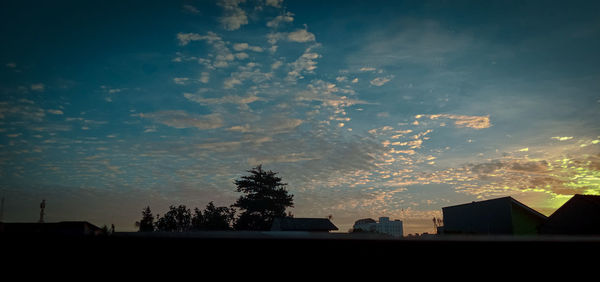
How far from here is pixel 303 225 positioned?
53.4m

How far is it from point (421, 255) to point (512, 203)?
3288 cm

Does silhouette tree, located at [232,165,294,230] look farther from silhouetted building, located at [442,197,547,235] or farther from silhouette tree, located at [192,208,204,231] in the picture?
silhouetted building, located at [442,197,547,235]

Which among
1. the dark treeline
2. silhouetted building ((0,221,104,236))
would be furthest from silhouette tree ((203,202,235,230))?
silhouetted building ((0,221,104,236))

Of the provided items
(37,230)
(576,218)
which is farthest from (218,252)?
(576,218)

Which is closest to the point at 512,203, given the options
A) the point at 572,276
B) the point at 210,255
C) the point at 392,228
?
the point at 572,276

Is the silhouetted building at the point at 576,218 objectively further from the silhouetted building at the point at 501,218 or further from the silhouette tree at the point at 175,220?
the silhouette tree at the point at 175,220

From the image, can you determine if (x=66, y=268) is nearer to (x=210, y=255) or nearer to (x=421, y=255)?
(x=210, y=255)

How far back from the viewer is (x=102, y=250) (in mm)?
2906

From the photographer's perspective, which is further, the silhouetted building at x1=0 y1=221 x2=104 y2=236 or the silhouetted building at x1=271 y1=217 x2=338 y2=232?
the silhouetted building at x1=271 y1=217 x2=338 y2=232

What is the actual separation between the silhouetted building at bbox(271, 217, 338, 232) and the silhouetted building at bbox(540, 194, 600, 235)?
3074 centimetres

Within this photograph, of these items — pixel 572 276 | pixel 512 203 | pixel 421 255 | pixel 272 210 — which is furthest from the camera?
pixel 272 210

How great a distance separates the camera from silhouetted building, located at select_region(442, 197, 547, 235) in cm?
3027

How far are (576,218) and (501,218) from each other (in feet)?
17.9

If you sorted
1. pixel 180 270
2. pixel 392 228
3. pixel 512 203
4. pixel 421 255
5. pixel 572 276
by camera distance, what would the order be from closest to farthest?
pixel 180 270, pixel 421 255, pixel 572 276, pixel 512 203, pixel 392 228
